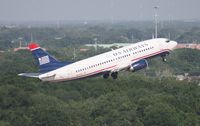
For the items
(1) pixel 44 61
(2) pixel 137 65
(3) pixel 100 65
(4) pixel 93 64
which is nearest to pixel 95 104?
(2) pixel 137 65

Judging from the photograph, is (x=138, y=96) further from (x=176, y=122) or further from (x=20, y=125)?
(x=20, y=125)

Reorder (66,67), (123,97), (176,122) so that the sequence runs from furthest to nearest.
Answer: (123,97) → (176,122) → (66,67)

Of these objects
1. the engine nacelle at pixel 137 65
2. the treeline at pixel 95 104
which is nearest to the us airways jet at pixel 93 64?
the engine nacelle at pixel 137 65

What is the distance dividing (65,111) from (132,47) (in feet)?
54.6

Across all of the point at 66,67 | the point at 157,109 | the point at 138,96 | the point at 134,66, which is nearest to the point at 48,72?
the point at 66,67

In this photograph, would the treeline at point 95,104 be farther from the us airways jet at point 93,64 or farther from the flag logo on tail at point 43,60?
the flag logo on tail at point 43,60

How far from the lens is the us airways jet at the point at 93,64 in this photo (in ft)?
484

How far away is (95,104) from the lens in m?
170

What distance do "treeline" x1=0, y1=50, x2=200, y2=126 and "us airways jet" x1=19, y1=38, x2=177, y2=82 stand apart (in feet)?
27.9

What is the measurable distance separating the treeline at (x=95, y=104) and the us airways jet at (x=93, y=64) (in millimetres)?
8519

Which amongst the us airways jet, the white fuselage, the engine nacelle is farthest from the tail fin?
the engine nacelle

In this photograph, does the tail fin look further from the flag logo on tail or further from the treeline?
the treeline

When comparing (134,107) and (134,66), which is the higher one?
(134,66)

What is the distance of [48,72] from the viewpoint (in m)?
148
